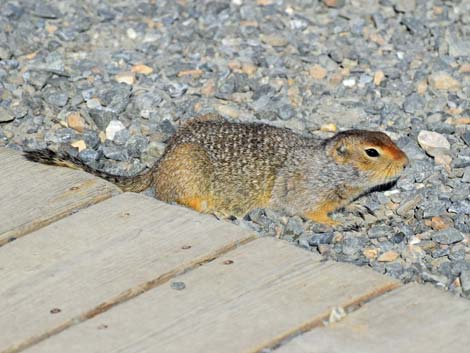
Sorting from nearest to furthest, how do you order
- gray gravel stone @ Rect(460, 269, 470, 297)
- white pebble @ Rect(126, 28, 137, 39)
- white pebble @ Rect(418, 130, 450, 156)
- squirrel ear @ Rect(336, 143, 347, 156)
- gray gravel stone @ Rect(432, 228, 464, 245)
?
gray gravel stone @ Rect(460, 269, 470, 297) < gray gravel stone @ Rect(432, 228, 464, 245) < squirrel ear @ Rect(336, 143, 347, 156) < white pebble @ Rect(418, 130, 450, 156) < white pebble @ Rect(126, 28, 137, 39)

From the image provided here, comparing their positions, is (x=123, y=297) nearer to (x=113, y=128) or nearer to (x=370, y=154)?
(x=370, y=154)

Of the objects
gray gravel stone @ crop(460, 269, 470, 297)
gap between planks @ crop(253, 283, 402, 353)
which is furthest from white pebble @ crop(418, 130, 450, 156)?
gap between planks @ crop(253, 283, 402, 353)

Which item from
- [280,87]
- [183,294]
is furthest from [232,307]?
[280,87]

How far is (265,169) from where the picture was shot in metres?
5.95

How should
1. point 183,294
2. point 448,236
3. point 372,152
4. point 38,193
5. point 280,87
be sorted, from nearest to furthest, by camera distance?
point 183,294 < point 38,193 < point 448,236 < point 372,152 < point 280,87

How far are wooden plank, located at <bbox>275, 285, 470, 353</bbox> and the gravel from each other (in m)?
0.89

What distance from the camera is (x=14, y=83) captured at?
276 inches

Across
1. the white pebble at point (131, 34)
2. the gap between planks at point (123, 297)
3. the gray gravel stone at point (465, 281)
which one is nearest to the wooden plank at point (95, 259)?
the gap between planks at point (123, 297)

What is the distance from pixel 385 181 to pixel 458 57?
1943mm

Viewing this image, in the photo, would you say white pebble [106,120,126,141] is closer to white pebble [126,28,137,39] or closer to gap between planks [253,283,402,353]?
white pebble [126,28,137,39]

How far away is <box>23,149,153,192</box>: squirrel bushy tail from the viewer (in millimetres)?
5363

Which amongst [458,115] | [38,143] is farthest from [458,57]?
[38,143]

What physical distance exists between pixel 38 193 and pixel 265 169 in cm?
151

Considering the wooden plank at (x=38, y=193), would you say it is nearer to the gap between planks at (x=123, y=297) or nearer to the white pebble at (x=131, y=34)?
the gap between planks at (x=123, y=297)
